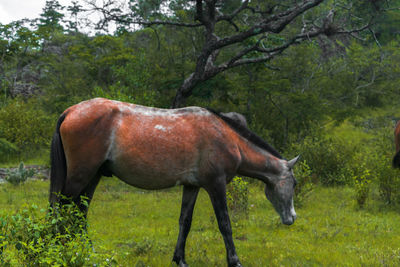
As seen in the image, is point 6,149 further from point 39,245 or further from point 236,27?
point 39,245

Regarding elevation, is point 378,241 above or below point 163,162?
below

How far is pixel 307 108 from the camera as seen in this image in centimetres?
1578

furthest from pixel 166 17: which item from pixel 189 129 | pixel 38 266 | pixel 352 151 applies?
pixel 38 266

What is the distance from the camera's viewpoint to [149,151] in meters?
4.65

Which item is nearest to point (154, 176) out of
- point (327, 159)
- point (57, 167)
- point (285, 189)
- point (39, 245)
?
point (57, 167)

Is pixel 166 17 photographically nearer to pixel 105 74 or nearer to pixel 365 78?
pixel 105 74

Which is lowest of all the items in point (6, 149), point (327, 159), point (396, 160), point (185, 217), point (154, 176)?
point (327, 159)

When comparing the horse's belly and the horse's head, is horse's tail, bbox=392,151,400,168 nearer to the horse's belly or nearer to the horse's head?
the horse's head

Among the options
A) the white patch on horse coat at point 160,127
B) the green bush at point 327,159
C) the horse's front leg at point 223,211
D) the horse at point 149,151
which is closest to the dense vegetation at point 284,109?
the green bush at point 327,159

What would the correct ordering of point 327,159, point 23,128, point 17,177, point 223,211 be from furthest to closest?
1. point 23,128
2. point 327,159
3. point 17,177
4. point 223,211

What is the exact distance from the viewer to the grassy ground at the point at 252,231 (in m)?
5.53

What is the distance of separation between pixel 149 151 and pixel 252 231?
3761 millimetres

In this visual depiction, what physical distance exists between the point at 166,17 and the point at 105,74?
10690 mm

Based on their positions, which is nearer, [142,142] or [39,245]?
[39,245]
